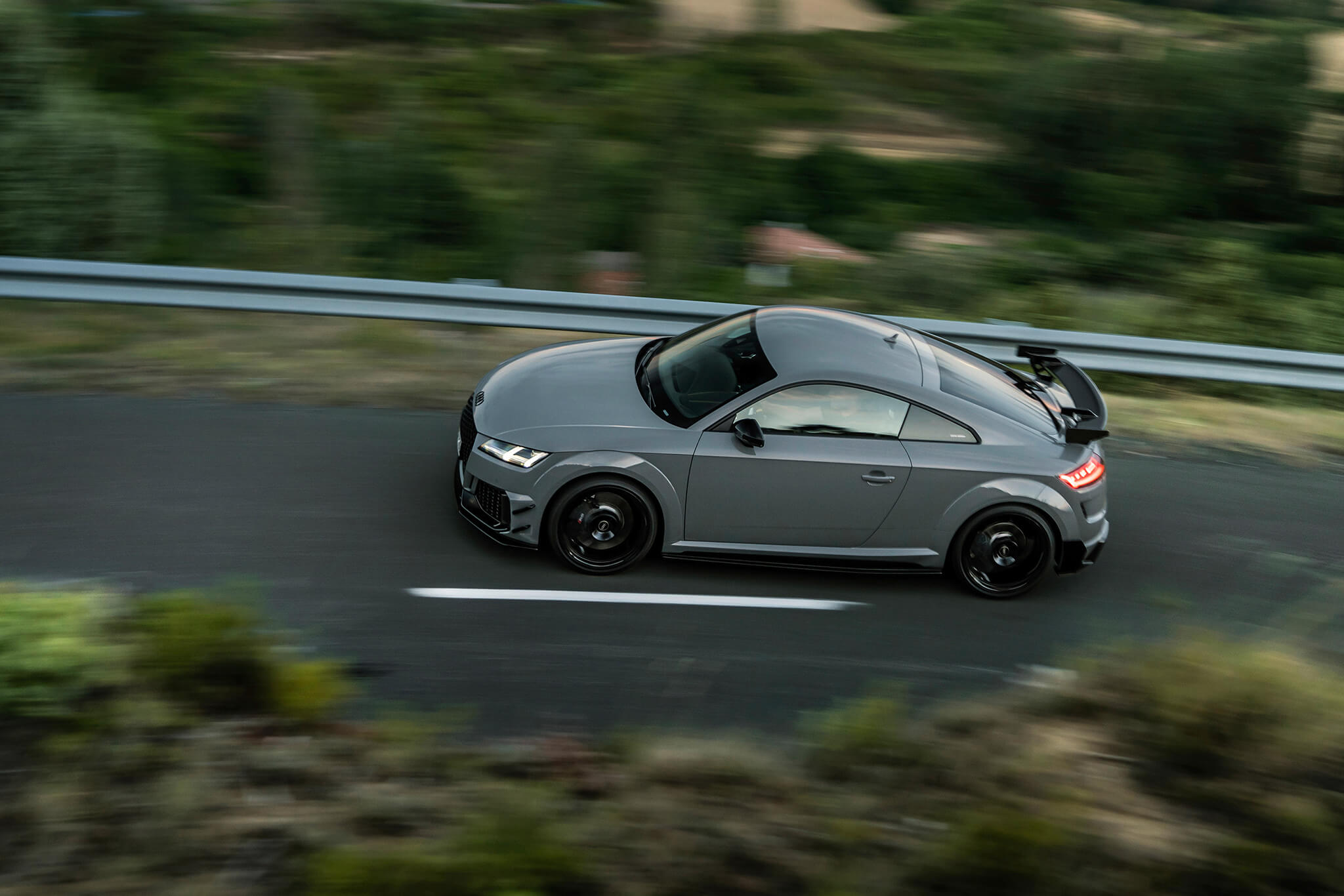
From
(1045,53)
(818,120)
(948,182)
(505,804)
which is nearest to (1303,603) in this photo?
(505,804)

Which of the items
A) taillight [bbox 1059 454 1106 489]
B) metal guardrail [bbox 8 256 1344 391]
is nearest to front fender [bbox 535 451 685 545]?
taillight [bbox 1059 454 1106 489]

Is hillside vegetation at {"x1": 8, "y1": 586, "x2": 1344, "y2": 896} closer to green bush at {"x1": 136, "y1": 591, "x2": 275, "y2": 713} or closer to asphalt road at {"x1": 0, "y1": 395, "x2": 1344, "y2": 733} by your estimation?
green bush at {"x1": 136, "y1": 591, "x2": 275, "y2": 713}

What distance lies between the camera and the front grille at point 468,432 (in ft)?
22.1

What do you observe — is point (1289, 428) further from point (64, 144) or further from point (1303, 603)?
point (64, 144)

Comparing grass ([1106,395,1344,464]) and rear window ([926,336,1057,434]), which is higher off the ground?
rear window ([926,336,1057,434])

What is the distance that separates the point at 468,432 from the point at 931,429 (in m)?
2.65

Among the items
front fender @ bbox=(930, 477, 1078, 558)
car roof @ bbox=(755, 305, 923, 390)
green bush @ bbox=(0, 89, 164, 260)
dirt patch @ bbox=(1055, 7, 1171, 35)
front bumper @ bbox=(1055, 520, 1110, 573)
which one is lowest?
front bumper @ bbox=(1055, 520, 1110, 573)

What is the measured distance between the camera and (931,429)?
6.65 meters

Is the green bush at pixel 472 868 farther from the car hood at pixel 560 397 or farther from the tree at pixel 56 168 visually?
the tree at pixel 56 168

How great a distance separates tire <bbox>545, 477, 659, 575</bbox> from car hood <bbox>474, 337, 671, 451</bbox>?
0.28 meters

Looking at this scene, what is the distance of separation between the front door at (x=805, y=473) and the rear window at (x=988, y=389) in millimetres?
507

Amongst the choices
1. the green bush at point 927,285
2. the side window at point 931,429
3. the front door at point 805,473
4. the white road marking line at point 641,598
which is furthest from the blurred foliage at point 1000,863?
the green bush at point 927,285

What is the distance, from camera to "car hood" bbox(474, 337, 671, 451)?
6.48 metres

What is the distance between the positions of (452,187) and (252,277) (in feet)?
25.9
